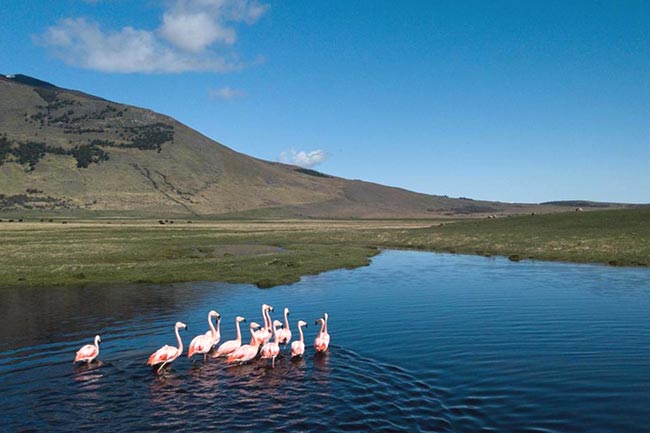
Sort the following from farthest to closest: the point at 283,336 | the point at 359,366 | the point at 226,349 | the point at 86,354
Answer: the point at 283,336, the point at 226,349, the point at 86,354, the point at 359,366

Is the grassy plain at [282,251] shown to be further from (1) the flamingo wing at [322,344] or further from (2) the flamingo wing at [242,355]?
(2) the flamingo wing at [242,355]

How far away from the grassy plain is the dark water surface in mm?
7385

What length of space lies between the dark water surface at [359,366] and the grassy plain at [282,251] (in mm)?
7385

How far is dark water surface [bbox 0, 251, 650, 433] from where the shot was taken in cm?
1464

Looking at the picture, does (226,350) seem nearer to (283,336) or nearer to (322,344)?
(283,336)

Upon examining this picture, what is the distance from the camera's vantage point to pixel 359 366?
19625mm

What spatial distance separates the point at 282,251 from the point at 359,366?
158 ft

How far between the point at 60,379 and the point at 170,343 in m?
5.55

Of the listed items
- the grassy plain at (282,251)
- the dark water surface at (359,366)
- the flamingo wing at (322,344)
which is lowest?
the dark water surface at (359,366)

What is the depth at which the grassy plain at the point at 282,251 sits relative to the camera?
145ft

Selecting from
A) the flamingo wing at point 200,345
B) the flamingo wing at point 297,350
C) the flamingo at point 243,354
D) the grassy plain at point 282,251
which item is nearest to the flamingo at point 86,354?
the flamingo wing at point 200,345

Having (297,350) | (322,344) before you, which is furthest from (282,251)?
(297,350)

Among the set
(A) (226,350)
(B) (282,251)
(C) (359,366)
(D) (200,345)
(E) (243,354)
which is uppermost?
(B) (282,251)

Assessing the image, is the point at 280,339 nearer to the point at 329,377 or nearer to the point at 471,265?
the point at 329,377
